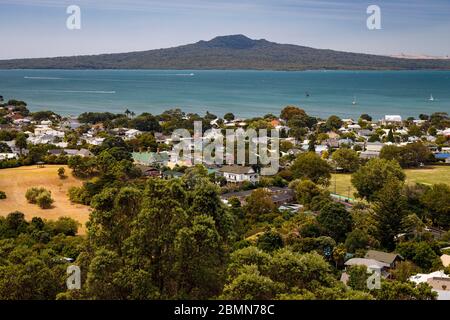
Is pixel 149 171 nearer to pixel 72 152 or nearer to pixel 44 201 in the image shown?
pixel 44 201

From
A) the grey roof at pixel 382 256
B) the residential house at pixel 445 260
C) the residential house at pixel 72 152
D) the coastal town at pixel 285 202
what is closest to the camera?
the coastal town at pixel 285 202

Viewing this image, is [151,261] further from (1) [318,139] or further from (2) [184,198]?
(1) [318,139]

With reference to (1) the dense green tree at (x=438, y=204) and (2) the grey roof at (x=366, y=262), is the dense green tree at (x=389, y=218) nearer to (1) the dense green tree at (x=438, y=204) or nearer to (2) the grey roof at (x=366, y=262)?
(1) the dense green tree at (x=438, y=204)

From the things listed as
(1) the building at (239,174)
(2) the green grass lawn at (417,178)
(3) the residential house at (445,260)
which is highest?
(1) the building at (239,174)

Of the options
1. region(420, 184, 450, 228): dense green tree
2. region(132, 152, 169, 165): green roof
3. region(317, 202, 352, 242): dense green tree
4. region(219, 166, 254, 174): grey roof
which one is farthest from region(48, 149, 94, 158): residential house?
region(420, 184, 450, 228): dense green tree

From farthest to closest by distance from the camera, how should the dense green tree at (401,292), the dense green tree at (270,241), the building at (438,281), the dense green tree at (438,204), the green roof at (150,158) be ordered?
the green roof at (150,158) → the dense green tree at (438,204) → the dense green tree at (270,241) → the building at (438,281) → the dense green tree at (401,292)

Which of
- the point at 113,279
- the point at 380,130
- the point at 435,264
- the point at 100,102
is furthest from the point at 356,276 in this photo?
the point at 100,102

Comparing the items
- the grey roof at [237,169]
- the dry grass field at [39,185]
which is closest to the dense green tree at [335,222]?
the dry grass field at [39,185]
